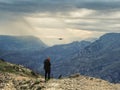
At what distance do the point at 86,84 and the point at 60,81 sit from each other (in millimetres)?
4680

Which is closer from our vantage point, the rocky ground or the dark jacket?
the rocky ground

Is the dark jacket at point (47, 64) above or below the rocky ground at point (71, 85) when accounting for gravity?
above

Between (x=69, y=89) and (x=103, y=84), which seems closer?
(x=69, y=89)

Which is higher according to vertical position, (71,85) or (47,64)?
(47,64)

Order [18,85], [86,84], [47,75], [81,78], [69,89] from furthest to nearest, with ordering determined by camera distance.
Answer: [47,75] → [18,85] → [81,78] → [86,84] → [69,89]

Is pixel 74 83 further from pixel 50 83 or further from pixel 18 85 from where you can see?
pixel 18 85

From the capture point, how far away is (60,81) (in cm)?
5469

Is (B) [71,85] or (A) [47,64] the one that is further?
(A) [47,64]

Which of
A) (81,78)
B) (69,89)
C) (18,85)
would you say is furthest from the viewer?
(18,85)

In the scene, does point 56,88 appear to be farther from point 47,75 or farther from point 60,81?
point 47,75

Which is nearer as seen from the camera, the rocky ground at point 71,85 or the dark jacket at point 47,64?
the rocky ground at point 71,85

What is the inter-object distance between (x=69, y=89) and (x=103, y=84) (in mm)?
7538

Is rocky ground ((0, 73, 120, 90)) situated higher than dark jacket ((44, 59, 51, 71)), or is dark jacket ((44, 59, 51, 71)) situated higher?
dark jacket ((44, 59, 51, 71))

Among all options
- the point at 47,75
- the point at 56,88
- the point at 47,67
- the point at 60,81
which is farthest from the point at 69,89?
the point at 47,75
